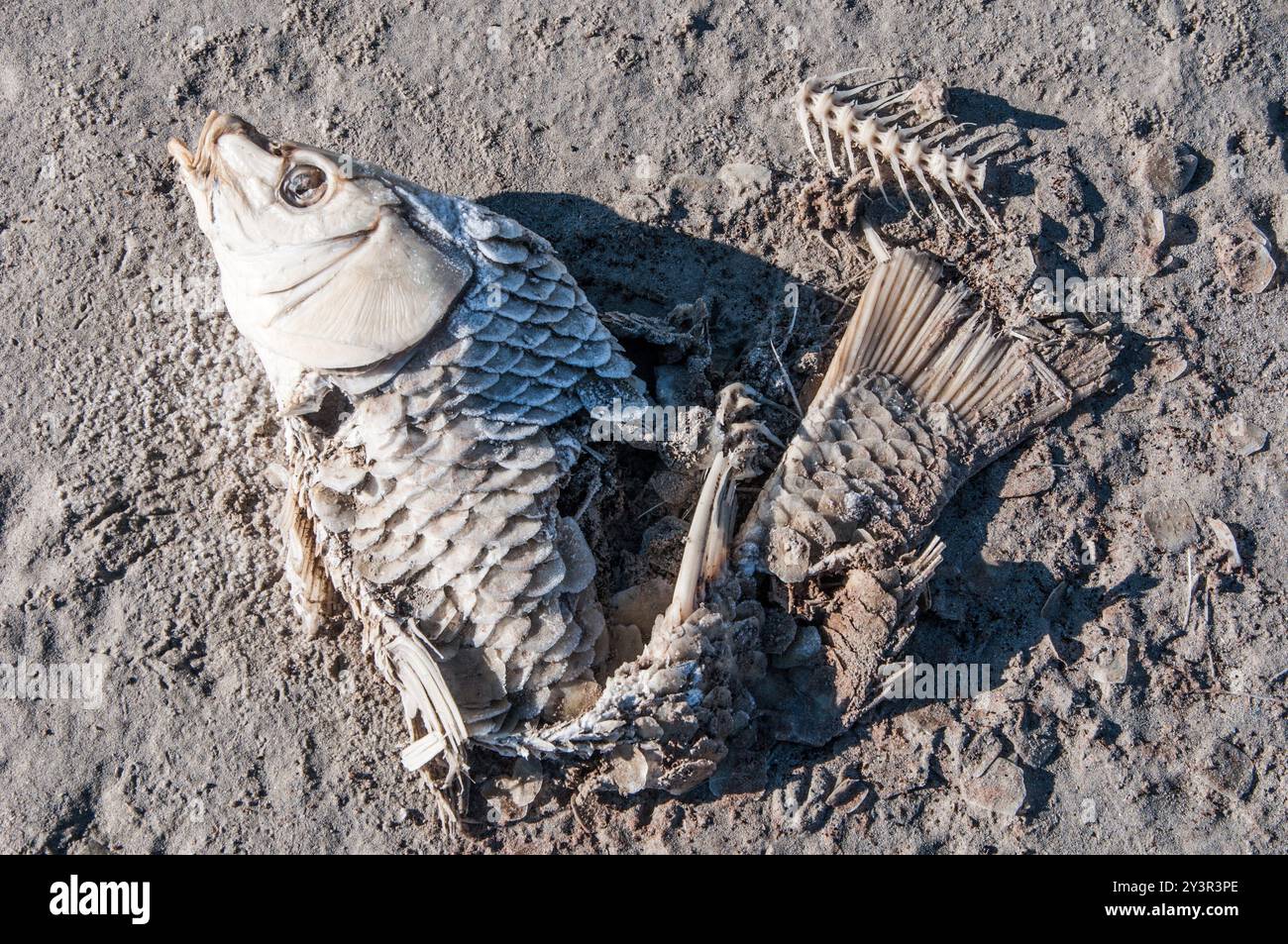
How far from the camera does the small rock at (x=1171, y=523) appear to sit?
4.34m

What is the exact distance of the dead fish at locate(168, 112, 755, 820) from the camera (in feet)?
12.3

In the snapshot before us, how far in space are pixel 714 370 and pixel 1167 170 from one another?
6.69 ft

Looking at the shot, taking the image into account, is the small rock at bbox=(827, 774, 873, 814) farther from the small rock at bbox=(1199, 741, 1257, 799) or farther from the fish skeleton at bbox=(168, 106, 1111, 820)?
the small rock at bbox=(1199, 741, 1257, 799)

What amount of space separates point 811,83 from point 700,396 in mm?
1405

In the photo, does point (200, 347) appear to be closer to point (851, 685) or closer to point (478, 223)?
point (478, 223)

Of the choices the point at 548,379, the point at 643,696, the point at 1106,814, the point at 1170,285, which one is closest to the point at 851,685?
the point at 643,696

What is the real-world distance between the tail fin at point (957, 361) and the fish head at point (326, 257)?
5.30 ft

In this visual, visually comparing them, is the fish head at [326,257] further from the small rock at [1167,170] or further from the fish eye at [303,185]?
the small rock at [1167,170]

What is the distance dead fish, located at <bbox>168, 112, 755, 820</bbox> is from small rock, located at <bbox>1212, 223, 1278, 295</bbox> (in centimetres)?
236

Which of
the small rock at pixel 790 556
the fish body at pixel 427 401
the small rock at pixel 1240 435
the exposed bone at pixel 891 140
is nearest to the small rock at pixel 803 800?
the small rock at pixel 790 556

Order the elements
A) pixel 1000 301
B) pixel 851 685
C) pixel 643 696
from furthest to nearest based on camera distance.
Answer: pixel 1000 301, pixel 851 685, pixel 643 696

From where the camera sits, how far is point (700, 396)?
14.1ft

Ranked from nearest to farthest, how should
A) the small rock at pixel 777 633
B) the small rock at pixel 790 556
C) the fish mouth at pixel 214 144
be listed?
the fish mouth at pixel 214 144 < the small rock at pixel 790 556 < the small rock at pixel 777 633

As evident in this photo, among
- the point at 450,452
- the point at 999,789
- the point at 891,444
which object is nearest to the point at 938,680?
the point at 999,789
